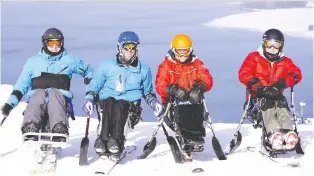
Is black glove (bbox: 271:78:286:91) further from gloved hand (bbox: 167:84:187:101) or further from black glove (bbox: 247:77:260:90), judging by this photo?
gloved hand (bbox: 167:84:187:101)

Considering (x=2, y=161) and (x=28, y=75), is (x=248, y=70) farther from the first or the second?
(x=2, y=161)

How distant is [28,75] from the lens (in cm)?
700

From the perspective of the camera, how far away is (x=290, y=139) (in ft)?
21.4

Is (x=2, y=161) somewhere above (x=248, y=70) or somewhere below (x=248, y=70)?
below

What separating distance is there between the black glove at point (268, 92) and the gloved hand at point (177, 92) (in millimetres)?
885

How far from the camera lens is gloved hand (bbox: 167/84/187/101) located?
6.64 metres

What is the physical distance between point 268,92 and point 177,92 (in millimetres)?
1052

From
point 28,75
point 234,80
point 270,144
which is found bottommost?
point 234,80

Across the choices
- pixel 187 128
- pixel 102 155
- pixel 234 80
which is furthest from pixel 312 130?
pixel 234 80

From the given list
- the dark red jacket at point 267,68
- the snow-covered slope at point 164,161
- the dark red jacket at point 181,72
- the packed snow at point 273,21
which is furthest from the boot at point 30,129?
the packed snow at point 273,21

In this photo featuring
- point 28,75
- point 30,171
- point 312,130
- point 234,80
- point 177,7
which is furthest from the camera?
point 177,7

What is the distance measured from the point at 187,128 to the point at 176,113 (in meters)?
0.23

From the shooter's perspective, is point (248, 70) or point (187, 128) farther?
point (248, 70)

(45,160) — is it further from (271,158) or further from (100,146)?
(271,158)
